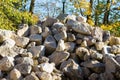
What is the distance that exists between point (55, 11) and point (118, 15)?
15.8 feet

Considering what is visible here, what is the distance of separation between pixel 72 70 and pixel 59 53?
44cm

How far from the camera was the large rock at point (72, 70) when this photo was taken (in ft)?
22.3

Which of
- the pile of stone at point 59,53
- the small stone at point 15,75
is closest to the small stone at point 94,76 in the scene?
the pile of stone at point 59,53

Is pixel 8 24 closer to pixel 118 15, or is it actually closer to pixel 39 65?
pixel 39 65

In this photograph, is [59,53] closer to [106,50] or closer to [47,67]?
[47,67]

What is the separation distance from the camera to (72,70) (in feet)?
22.3

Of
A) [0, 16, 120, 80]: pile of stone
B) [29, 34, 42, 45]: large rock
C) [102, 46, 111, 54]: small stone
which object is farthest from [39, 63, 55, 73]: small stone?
[102, 46, 111, 54]: small stone

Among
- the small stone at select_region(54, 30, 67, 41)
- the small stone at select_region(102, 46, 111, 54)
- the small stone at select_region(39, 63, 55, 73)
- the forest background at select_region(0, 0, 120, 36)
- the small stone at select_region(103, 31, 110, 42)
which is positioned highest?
the small stone at select_region(54, 30, 67, 41)

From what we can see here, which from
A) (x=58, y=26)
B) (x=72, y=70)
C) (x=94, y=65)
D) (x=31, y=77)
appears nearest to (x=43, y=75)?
(x=31, y=77)

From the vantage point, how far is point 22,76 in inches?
255

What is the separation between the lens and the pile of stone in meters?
6.59

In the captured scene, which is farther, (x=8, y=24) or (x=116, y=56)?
(x=8, y=24)

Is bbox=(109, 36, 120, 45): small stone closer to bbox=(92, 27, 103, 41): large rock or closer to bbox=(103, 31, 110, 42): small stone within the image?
bbox=(103, 31, 110, 42): small stone

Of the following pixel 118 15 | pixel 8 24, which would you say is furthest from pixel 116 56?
pixel 118 15
